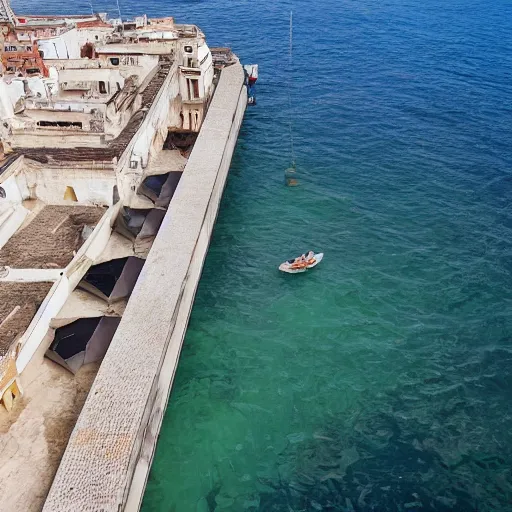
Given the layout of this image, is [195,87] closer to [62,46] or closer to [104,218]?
[62,46]

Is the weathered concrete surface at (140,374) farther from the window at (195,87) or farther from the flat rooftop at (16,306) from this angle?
the window at (195,87)

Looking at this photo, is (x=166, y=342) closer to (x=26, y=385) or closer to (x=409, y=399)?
(x=26, y=385)

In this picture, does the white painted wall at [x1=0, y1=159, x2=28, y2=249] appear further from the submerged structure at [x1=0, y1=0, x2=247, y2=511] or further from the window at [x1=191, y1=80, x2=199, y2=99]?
the window at [x1=191, y1=80, x2=199, y2=99]

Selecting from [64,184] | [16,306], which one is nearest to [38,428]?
[16,306]

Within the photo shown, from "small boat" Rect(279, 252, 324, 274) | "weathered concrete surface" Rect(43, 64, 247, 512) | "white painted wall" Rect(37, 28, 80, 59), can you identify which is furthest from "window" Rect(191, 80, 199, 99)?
"small boat" Rect(279, 252, 324, 274)

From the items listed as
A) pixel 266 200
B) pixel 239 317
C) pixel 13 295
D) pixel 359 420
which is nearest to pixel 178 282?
pixel 239 317

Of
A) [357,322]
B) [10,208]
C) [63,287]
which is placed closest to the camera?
[63,287]
